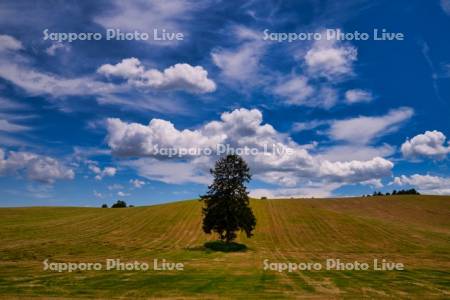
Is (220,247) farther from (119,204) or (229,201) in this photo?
(119,204)

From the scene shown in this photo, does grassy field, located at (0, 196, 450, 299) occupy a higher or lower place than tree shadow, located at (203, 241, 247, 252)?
higher

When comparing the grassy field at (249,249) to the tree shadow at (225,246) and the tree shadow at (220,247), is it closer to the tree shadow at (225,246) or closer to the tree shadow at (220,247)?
the tree shadow at (220,247)

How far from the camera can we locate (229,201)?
198 feet

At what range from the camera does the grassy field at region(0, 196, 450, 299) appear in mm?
25000

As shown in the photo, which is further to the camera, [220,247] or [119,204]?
[119,204]

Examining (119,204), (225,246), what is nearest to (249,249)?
(225,246)

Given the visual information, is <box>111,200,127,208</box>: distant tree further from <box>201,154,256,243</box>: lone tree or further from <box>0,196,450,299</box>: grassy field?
<box>201,154,256,243</box>: lone tree

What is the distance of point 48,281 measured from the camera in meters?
27.4

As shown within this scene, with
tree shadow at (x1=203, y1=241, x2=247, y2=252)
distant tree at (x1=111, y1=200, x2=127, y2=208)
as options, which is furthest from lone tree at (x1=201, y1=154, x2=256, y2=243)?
distant tree at (x1=111, y1=200, x2=127, y2=208)

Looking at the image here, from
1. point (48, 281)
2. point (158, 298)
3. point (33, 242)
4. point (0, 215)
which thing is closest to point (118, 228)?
point (33, 242)

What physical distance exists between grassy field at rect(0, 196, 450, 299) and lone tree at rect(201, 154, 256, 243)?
405 cm

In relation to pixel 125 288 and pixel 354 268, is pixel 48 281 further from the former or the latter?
pixel 354 268

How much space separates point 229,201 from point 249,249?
24.7ft

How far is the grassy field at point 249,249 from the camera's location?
25000 mm
